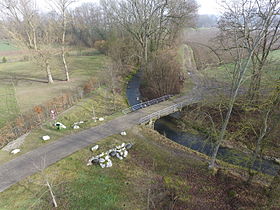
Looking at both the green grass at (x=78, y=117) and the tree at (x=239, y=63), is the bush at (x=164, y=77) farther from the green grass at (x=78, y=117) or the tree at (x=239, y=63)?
the tree at (x=239, y=63)

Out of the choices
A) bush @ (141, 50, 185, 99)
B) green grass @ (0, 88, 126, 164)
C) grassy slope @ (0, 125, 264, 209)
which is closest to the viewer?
grassy slope @ (0, 125, 264, 209)

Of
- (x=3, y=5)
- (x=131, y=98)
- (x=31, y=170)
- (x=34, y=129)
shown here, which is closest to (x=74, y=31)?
(x=3, y=5)

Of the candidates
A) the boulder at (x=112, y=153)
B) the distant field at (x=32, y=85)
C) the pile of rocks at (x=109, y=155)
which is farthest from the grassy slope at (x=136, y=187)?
the distant field at (x=32, y=85)

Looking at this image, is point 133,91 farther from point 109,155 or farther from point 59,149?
point 59,149

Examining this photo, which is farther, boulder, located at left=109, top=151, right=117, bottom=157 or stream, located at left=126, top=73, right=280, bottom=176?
stream, located at left=126, top=73, right=280, bottom=176

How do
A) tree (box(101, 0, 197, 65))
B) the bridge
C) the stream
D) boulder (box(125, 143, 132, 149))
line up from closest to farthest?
the bridge, the stream, boulder (box(125, 143, 132, 149)), tree (box(101, 0, 197, 65))

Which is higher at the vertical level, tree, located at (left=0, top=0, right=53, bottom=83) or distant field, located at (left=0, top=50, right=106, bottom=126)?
tree, located at (left=0, top=0, right=53, bottom=83)

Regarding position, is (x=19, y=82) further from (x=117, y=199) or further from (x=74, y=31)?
(x=74, y=31)

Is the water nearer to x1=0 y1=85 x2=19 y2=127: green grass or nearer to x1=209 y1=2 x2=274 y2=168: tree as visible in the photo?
x1=0 y1=85 x2=19 y2=127: green grass

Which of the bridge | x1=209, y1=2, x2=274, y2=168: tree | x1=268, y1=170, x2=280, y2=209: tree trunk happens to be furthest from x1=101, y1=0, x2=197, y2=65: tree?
x1=268, y1=170, x2=280, y2=209: tree trunk
